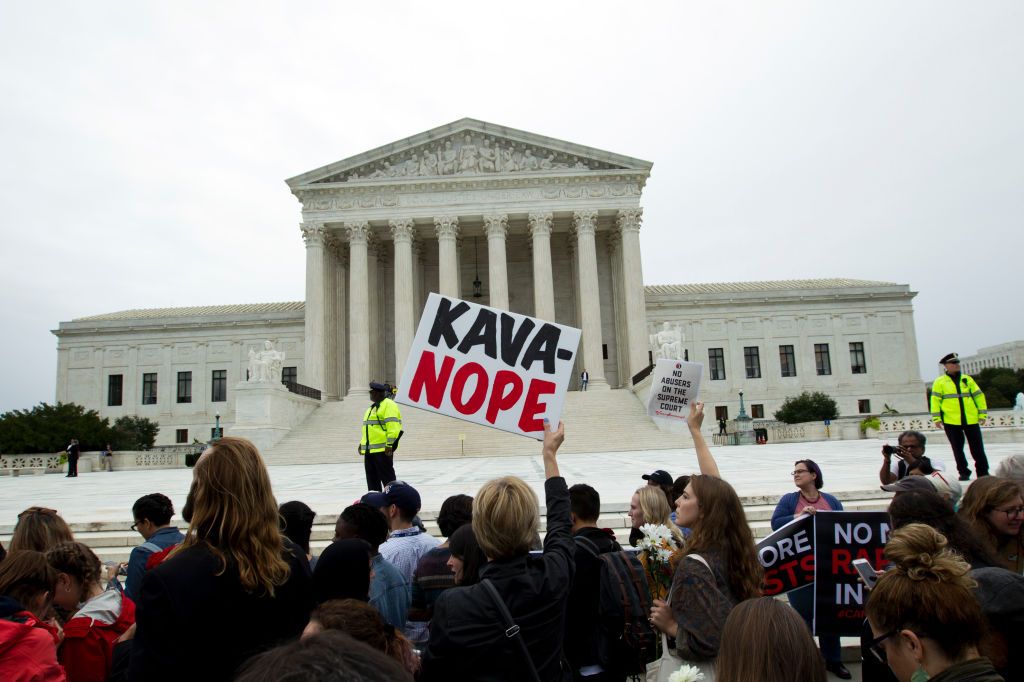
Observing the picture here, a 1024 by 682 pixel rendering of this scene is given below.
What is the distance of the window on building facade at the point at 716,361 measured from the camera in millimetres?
52219

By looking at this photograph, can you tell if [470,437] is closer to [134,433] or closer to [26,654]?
[134,433]

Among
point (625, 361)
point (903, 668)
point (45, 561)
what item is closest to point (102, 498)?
point (45, 561)

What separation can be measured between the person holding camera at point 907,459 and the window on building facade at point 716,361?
44965 millimetres

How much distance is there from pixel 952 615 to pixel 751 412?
51816mm

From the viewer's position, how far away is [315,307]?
136 ft

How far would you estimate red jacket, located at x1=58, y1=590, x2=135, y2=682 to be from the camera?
335 cm

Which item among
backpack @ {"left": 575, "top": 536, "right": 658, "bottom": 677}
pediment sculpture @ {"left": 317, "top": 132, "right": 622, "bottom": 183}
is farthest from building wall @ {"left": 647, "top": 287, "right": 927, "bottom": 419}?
backpack @ {"left": 575, "top": 536, "right": 658, "bottom": 677}

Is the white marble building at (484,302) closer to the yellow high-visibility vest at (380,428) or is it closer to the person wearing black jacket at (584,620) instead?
the yellow high-visibility vest at (380,428)

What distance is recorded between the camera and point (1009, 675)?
9.30 feet

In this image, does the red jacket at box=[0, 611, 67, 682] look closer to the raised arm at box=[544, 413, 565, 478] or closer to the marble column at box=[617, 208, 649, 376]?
the raised arm at box=[544, 413, 565, 478]

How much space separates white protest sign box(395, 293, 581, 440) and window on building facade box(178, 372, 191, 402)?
5127 cm

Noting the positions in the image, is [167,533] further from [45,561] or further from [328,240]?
[328,240]

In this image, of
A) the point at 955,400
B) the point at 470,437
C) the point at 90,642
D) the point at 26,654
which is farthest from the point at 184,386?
the point at 26,654

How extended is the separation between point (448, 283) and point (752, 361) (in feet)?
80.4
